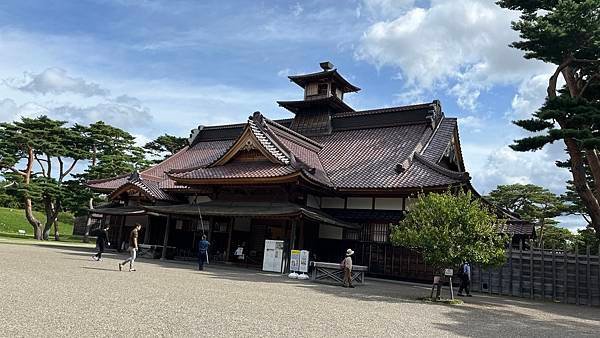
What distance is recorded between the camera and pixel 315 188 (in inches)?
828

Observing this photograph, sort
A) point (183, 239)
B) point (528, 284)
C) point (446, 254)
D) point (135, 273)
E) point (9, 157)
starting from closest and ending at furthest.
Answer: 1. point (446, 254)
2. point (135, 273)
3. point (528, 284)
4. point (183, 239)
5. point (9, 157)

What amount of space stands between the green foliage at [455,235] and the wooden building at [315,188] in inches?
181

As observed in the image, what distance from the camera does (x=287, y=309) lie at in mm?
9398

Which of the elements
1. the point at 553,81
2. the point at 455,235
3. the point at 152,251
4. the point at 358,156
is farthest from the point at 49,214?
the point at 553,81

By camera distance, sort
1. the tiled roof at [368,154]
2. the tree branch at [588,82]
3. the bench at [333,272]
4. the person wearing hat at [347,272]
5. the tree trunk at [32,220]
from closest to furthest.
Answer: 1. the person wearing hat at [347,272]
2. the bench at [333,272]
3. the tree branch at [588,82]
4. the tiled roof at [368,154]
5. the tree trunk at [32,220]

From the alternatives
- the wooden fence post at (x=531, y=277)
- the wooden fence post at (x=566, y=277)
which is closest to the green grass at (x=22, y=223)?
the wooden fence post at (x=531, y=277)

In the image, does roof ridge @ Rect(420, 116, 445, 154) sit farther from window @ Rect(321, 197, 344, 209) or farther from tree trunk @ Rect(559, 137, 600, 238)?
tree trunk @ Rect(559, 137, 600, 238)

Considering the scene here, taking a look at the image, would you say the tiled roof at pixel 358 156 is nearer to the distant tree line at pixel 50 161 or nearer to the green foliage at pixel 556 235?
the distant tree line at pixel 50 161

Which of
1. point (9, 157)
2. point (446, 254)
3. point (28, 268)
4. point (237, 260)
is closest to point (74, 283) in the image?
point (28, 268)

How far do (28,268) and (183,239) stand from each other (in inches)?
518

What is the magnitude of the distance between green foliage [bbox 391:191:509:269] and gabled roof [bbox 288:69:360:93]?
18.7 meters

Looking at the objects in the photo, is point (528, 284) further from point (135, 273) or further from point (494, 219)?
point (135, 273)

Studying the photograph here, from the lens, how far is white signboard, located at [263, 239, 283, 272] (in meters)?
19.3

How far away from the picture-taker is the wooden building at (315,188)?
1991cm
